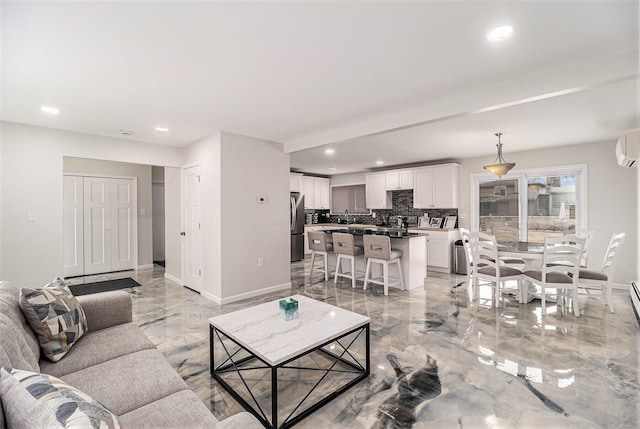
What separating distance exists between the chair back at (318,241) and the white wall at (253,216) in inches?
25.2

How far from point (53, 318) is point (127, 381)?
0.69 meters

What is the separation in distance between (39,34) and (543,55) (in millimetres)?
3313

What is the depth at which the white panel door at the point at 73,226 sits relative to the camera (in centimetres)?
548

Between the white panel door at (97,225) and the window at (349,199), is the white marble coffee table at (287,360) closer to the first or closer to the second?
the white panel door at (97,225)

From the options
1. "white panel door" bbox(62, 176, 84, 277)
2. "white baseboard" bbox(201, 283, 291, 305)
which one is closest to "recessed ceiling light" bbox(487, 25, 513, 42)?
"white baseboard" bbox(201, 283, 291, 305)

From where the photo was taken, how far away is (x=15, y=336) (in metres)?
1.35

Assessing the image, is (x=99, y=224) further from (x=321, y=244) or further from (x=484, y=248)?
(x=484, y=248)

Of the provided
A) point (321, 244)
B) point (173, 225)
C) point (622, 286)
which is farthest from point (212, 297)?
point (622, 286)

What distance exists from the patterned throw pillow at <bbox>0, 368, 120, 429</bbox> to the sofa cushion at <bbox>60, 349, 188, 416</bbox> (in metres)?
0.51

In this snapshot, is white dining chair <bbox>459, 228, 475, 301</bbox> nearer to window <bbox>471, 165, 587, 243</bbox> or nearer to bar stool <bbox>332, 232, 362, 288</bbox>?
bar stool <bbox>332, 232, 362, 288</bbox>

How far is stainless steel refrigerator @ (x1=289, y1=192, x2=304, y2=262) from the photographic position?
7.35m

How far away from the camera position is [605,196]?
15.5 feet

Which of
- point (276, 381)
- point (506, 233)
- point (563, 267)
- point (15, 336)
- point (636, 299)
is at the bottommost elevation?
point (636, 299)

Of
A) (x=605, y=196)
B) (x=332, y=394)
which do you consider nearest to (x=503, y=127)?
(x=605, y=196)
